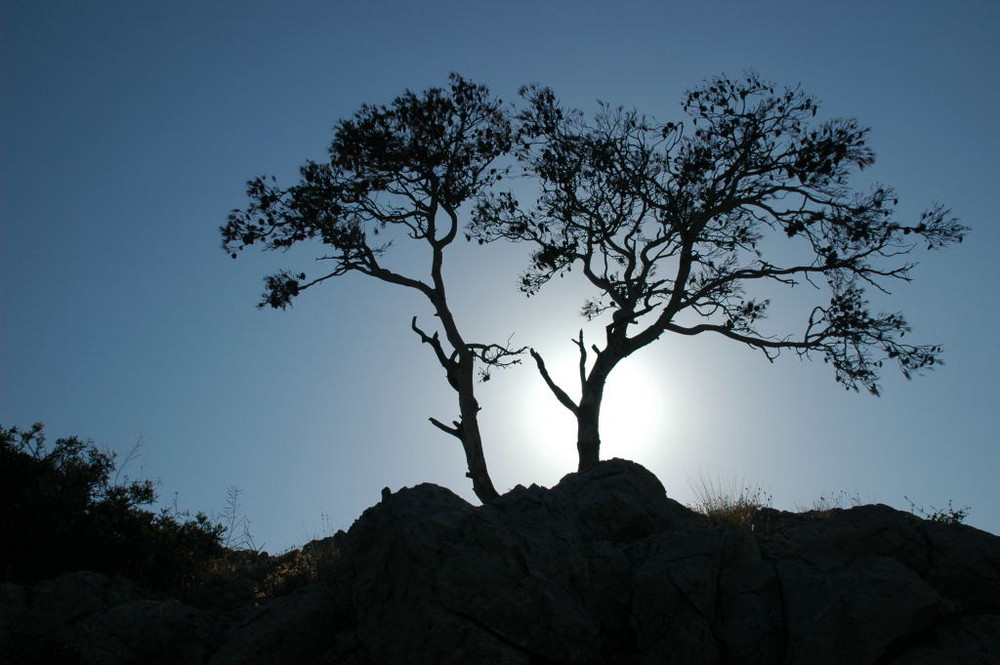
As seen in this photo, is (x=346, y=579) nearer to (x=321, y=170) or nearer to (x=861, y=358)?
(x=321, y=170)

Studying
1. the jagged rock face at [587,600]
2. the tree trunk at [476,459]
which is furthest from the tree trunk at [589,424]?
the jagged rock face at [587,600]

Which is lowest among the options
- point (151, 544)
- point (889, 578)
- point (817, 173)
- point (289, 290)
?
point (889, 578)

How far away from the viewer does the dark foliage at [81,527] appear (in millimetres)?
12773

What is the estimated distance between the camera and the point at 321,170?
1866 cm

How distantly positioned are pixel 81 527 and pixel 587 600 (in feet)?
32.2

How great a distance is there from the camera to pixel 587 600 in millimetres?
8852

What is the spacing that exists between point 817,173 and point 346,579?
562 inches

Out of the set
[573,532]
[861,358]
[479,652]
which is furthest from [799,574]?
[861,358]

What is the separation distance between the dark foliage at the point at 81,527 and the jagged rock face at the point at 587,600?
75.8 inches

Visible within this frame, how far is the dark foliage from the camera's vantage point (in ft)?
41.9

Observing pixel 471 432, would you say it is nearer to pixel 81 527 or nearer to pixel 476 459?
pixel 476 459

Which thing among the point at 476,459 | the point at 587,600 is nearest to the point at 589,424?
the point at 476,459

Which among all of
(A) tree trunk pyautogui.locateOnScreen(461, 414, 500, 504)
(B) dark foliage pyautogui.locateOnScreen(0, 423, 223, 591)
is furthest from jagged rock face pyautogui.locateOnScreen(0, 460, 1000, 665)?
(A) tree trunk pyautogui.locateOnScreen(461, 414, 500, 504)

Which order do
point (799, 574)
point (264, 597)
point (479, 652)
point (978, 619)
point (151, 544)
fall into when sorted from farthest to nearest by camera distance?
1. point (151, 544)
2. point (264, 597)
3. point (799, 574)
4. point (978, 619)
5. point (479, 652)
